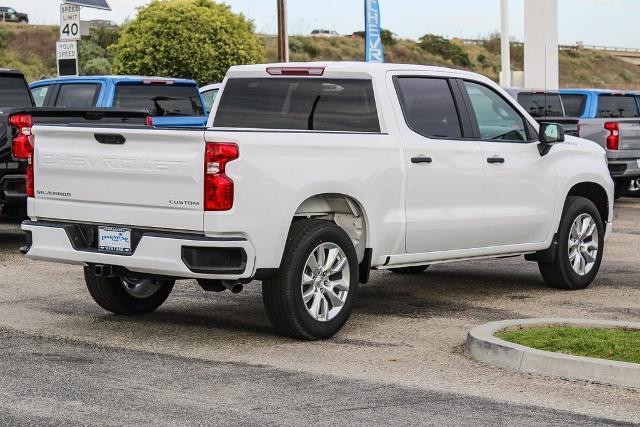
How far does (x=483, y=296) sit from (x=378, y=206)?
228 cm

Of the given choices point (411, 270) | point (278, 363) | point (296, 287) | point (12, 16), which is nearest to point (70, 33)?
point (411, 270)

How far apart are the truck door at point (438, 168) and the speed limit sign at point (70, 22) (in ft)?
48.7

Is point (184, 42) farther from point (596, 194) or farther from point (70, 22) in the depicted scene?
point (596, 194)

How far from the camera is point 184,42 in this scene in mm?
54125

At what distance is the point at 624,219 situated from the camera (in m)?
19.4

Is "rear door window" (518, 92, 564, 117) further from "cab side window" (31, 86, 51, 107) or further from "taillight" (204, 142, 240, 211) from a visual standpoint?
"taillight" (204, 142, 240, 211)

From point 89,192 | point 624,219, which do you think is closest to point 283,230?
point 89,192

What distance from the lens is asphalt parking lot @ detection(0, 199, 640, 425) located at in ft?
22.2

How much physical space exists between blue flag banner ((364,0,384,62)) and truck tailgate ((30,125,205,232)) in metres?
22.2

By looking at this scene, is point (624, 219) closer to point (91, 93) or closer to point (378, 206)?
point (91, 93)

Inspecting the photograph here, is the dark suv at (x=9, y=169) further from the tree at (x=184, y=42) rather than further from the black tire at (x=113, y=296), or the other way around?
the tree at (x=184, y=42)

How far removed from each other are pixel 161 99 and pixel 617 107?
8489 mm

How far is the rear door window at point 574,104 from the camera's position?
21.6 metres

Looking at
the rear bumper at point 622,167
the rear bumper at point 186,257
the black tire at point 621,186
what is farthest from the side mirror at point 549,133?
the black tire at point 621,186
